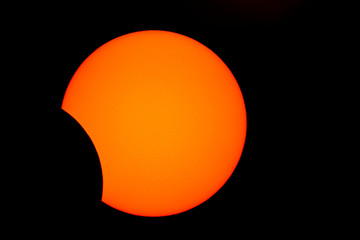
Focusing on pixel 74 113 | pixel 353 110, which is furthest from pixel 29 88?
pixel 353 110

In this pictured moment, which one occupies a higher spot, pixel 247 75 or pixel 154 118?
pixel 247 75

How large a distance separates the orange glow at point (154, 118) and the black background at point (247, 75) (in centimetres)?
70

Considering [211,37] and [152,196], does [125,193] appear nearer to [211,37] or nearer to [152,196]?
[152,196]

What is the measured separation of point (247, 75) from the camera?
1776mm

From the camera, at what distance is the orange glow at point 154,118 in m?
0.97

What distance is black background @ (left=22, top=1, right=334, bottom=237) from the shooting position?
5.58 ft

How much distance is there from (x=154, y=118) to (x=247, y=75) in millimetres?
967

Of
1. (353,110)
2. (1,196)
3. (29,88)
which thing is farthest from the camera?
(353,110)

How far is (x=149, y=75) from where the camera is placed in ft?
3.22

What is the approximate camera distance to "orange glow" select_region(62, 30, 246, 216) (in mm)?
968

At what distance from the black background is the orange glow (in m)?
0.70

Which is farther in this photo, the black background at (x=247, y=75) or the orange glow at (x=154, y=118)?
the black background at (x=247, y=75)

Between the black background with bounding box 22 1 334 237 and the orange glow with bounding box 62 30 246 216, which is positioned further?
the black background with bounding box 22 1 334 237

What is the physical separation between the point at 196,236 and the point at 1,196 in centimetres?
103
